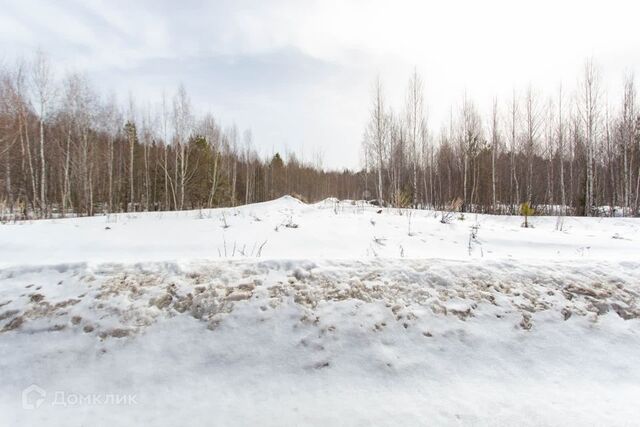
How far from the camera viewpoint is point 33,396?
192 centimetres

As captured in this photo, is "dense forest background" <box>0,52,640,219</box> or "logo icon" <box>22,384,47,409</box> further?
"dense forest background" <box>0,52,640,219</box>

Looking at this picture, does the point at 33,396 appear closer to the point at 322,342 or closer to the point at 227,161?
the point at 322,342

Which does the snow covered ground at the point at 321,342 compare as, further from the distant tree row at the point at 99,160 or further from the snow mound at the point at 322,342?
the distant tree row at the point at 99,160

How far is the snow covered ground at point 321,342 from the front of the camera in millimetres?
1846

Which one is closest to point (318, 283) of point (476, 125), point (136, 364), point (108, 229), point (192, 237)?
point (136, 364)

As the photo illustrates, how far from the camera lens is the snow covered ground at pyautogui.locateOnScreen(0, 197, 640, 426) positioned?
1.85 metres

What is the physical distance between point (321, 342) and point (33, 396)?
2006 millimetres

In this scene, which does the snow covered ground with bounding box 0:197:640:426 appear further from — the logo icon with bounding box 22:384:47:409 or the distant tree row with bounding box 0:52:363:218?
the distant tree row with bounding box 0:52:363:218

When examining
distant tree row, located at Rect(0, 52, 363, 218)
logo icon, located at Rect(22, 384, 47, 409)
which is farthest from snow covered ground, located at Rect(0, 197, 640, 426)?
distant tree row, located at Rect(0, 52, 363, 218)

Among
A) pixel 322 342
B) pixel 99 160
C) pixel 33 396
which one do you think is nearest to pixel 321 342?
pixel 322 342

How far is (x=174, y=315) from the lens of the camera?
2.46 meters

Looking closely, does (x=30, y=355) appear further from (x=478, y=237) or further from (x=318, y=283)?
(x=478, y=237)

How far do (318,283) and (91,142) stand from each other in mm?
24851

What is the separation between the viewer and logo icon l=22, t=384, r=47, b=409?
6.13 feet
